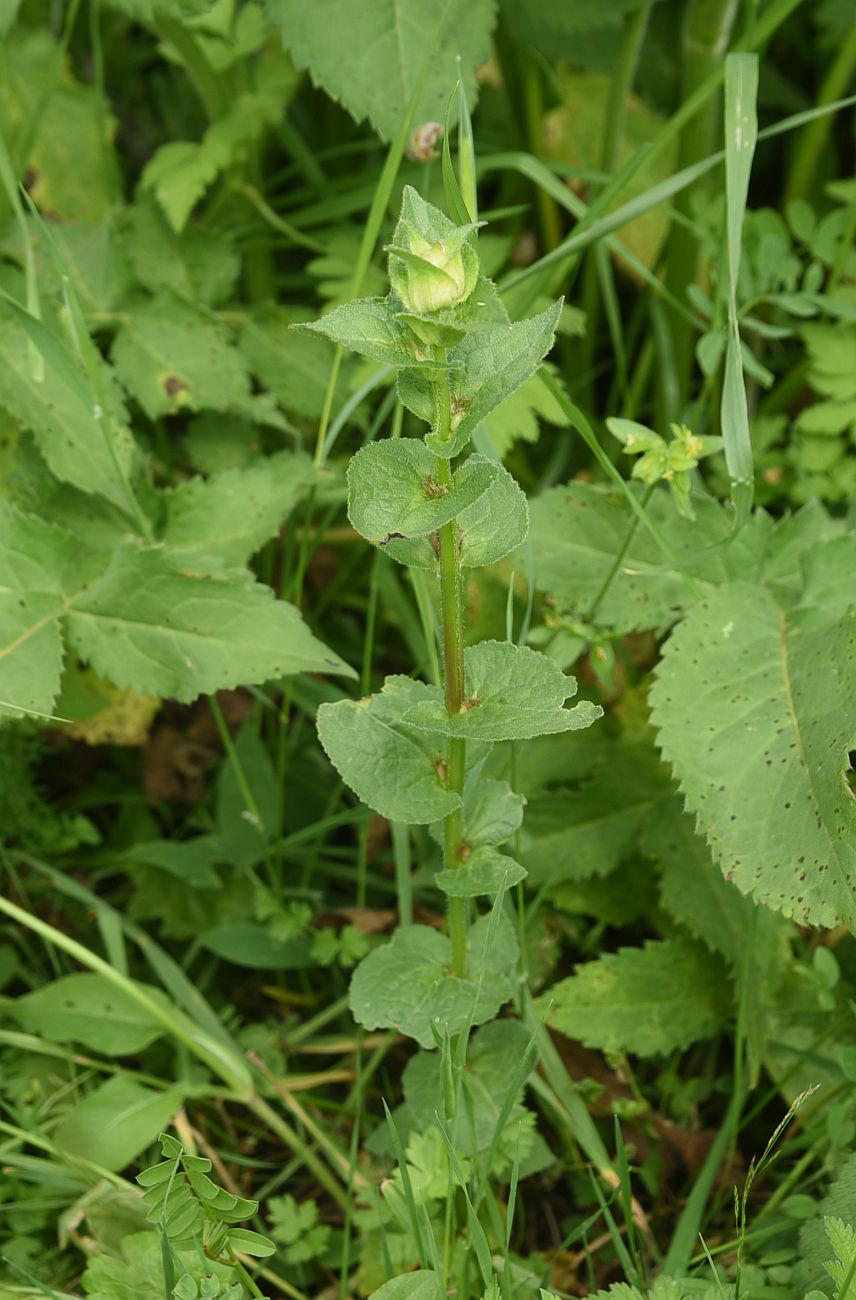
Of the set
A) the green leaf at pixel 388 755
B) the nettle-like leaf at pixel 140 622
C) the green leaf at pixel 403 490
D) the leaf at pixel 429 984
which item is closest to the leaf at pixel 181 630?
the nettle-like leaf at pixel 140 622

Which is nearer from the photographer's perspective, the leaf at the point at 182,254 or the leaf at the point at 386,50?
the leaf at the point at 386,50

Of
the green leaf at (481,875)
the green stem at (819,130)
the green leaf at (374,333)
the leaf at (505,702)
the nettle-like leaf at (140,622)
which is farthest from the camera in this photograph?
the green stem at (819,130)

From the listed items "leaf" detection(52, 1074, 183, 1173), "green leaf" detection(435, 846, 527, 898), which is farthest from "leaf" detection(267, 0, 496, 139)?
"leaf" detection(52, 1074, 183, 1173)

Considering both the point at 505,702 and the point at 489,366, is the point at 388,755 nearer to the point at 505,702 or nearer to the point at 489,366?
the point at 505,702

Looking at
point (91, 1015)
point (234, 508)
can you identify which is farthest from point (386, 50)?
point (91, 1015)

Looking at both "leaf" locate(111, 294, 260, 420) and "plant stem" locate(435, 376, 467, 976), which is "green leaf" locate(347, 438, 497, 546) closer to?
"plant stem" locate(435, 376, 467, 976)

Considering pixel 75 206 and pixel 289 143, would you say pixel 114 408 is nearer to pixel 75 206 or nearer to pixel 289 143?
pixel 75 206

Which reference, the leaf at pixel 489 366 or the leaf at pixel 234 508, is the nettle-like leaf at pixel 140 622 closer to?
the leaf at pixel 234 508
